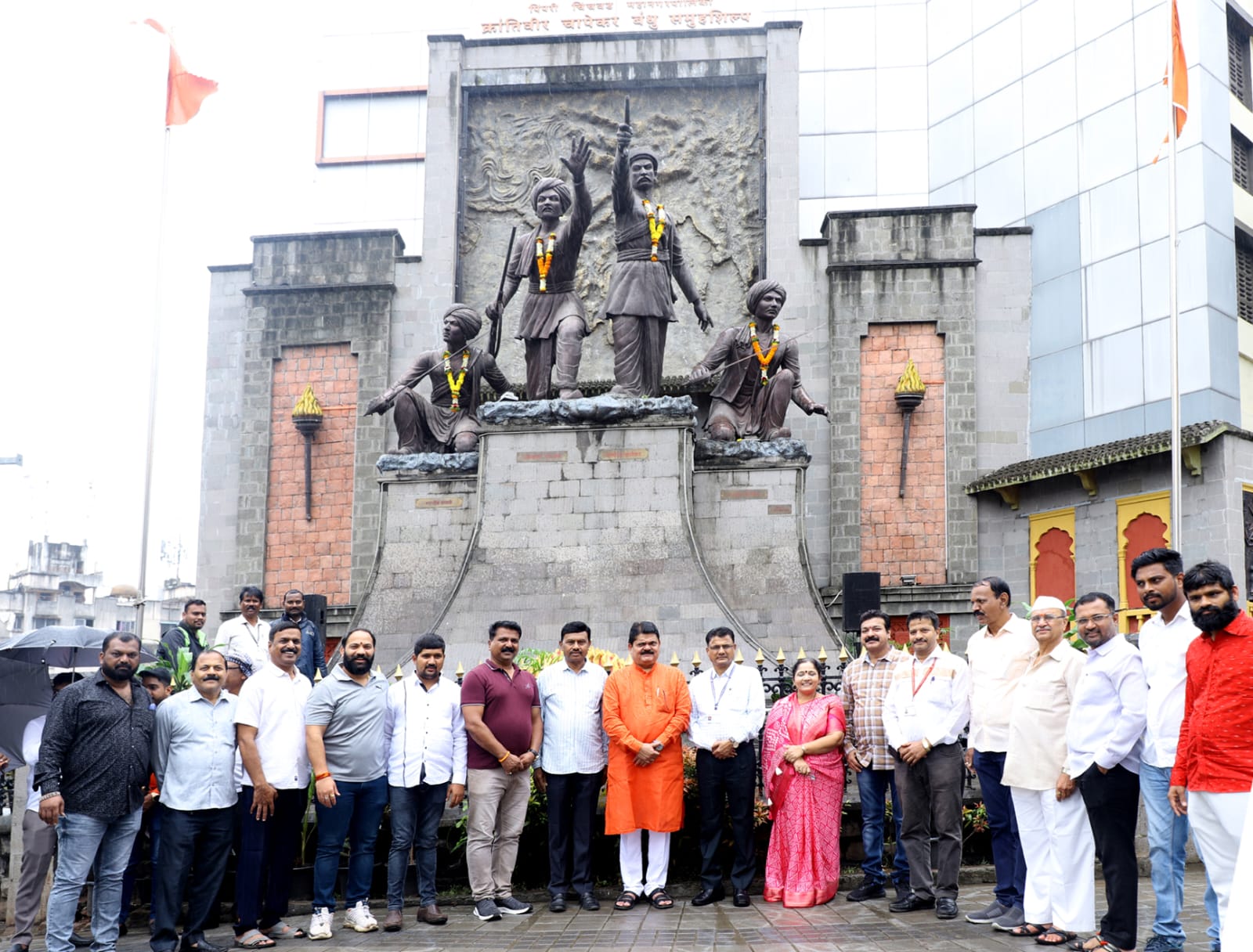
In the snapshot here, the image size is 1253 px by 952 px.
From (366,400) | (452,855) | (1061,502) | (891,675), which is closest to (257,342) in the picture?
(366,400)

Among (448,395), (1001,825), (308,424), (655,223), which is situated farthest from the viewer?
(308,424)

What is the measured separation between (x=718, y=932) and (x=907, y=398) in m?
14.1

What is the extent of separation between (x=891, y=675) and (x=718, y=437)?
6771mm

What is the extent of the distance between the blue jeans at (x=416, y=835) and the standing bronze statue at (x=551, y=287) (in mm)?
6570

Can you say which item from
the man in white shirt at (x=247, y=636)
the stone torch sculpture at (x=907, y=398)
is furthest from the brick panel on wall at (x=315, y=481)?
the man in white shirt at (x=247, y=636)

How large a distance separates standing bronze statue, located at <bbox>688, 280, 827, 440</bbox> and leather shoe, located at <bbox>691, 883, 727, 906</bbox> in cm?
710

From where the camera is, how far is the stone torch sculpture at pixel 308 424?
20906 millimetres

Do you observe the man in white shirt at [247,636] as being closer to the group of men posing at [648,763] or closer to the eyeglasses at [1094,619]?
the group of men posing at [648,763]

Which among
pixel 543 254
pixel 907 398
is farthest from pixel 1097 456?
pixel 543 254

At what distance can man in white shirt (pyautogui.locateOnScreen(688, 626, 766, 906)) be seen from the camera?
7.82m

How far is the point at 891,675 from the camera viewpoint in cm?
788

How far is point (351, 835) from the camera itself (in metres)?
7.50

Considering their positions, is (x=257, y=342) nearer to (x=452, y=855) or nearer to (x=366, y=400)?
(x=366, y=400)

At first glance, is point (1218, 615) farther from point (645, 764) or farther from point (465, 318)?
point (465, 318)
